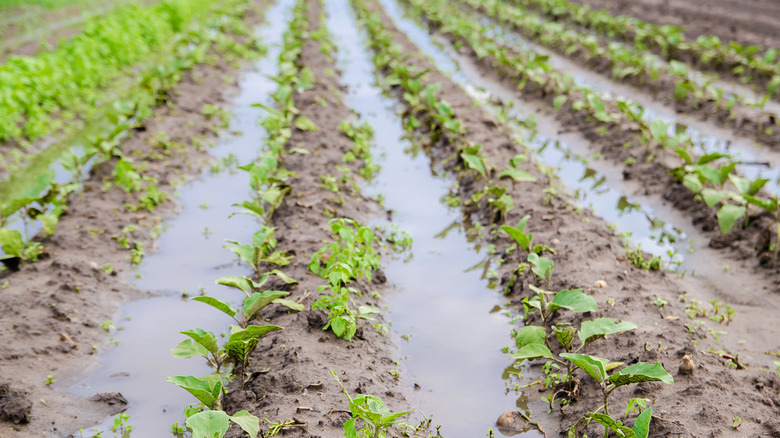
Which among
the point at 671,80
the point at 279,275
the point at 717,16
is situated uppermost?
the point at 717,16

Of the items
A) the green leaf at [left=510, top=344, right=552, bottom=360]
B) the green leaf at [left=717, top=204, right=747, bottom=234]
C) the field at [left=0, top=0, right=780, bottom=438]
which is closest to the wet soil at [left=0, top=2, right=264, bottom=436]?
the field at [left=0, top=0, right=780, bottom=438]

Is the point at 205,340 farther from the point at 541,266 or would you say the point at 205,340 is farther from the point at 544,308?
the point at 541,266

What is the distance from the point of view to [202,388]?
279 cm

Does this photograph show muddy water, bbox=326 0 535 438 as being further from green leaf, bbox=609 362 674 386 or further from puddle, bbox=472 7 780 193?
puddle, bbox=472 7 780 193

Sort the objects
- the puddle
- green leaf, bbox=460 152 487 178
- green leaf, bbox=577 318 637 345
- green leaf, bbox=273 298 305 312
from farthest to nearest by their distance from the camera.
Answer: the puddle, green leaf, bbox=460 152 487 178, green leaf, bbox=273 298 305 312, green leaf, bbox=577 318 637 345

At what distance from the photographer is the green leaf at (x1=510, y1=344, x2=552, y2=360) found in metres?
3.11

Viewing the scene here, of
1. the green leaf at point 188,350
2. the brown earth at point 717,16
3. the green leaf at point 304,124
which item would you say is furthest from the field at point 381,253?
the brown earth at point 717,16

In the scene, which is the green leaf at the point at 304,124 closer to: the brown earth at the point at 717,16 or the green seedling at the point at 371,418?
→ the green seedling at the point at 371,418

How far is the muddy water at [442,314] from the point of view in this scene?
332 cm

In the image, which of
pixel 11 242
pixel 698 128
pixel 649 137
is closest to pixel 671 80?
pixel 698 128

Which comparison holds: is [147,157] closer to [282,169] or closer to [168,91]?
[282,169]

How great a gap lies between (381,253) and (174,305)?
64.3 inches

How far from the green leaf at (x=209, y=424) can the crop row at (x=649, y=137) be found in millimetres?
4122

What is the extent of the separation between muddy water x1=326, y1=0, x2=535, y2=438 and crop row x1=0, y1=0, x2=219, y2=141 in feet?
13.7
